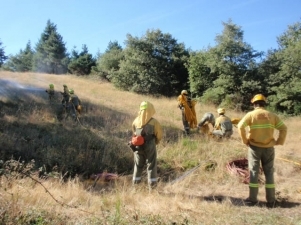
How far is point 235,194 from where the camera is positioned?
19.3 feet

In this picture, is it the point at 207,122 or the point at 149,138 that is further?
the point at 207,122

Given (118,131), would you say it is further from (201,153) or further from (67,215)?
(67,215)

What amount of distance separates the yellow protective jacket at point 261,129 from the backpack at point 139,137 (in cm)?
169

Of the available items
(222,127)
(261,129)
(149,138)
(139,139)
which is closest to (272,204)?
(261,129)

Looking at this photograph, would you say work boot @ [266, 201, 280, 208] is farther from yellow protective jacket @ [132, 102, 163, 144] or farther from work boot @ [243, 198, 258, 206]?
yellow protective jacket @ [132, 102, 163, 144]

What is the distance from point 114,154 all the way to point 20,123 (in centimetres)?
447

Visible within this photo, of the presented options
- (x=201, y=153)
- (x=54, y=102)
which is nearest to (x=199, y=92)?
(x=54, y=102)

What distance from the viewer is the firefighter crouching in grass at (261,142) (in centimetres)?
520

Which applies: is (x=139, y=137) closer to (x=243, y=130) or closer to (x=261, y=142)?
(x=243, y=130)

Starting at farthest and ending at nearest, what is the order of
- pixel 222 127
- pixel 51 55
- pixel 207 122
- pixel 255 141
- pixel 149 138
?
pixel 51 55 < pixel 207 122 < pixel 222 127 < pixel 149 138 < pixel 255 141

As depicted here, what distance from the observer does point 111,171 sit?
7.79 meters

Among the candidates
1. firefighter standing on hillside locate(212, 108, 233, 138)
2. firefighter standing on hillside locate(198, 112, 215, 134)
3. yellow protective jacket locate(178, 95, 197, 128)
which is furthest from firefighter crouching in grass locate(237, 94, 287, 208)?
yellow protective jacket locate(178, 95, 197, 128)

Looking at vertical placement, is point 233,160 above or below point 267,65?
below

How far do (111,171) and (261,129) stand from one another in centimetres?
403
